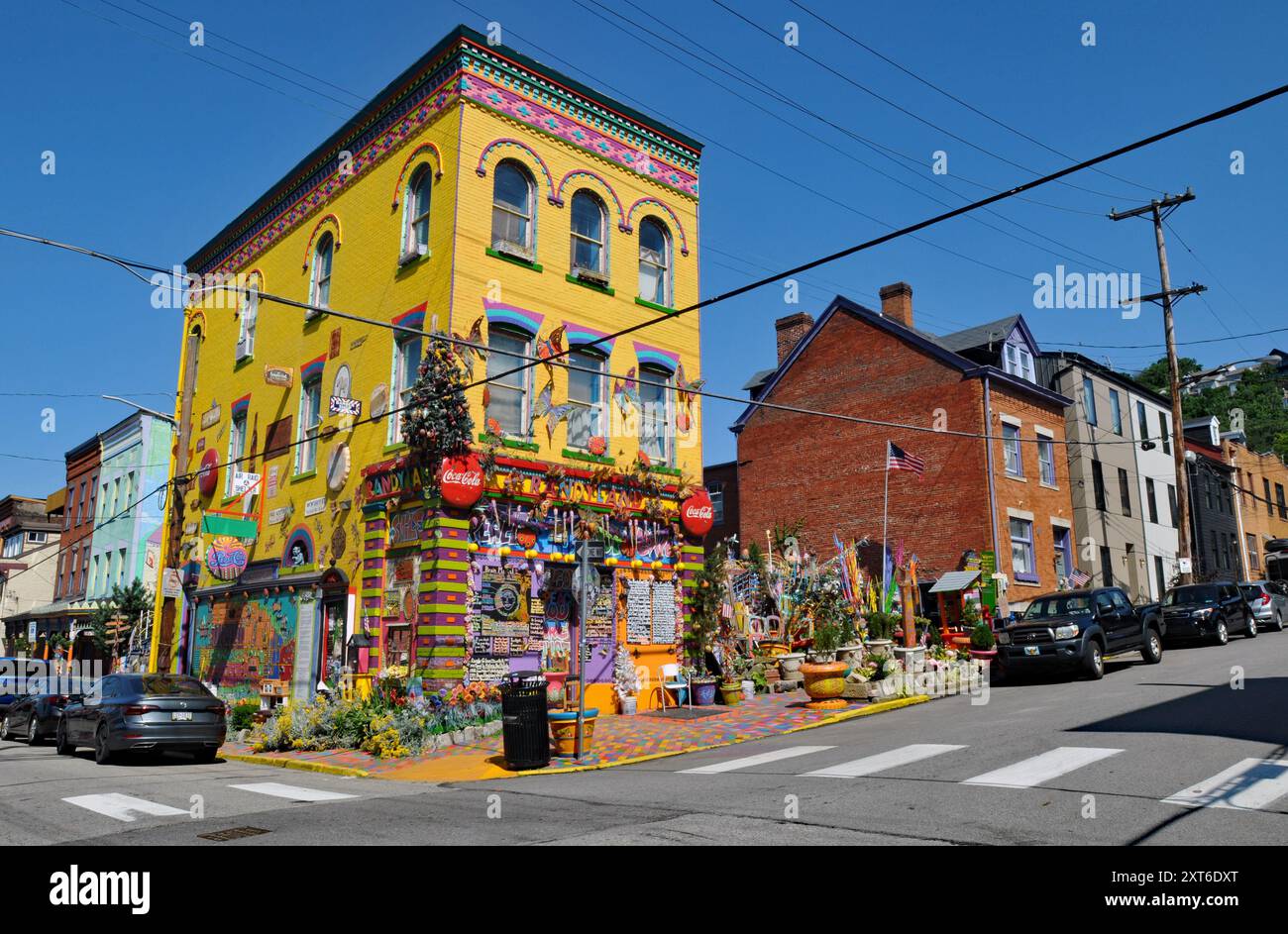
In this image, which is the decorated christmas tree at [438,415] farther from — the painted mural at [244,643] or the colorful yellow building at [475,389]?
the painted mural at [244,643]

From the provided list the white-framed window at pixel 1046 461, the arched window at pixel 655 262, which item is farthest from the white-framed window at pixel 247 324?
the white-framed window at pixel 1046 461

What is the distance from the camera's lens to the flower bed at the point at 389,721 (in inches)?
590

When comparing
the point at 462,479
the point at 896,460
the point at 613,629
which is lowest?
the point at 613,629

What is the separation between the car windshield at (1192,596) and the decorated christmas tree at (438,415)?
21414 millimetres

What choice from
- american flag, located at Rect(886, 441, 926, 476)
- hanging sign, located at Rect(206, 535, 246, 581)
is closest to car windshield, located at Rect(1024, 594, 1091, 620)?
american flag, located at Rect(886, 441, 926, 476)

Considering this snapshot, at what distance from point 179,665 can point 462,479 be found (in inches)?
574

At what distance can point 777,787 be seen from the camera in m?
9.60

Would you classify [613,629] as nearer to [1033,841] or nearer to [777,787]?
[777,787]

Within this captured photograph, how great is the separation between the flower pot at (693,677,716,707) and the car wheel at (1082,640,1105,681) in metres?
7.35

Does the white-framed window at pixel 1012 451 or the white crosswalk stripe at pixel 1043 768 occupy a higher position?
the white-framed window at pixel 1012 451

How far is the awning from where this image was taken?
28.3m

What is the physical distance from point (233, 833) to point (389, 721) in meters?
7.16

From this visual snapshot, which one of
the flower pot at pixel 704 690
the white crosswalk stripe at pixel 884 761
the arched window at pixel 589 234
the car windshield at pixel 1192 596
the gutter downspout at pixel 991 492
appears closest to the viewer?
the white crosswalk stripe at pixel 884 761
